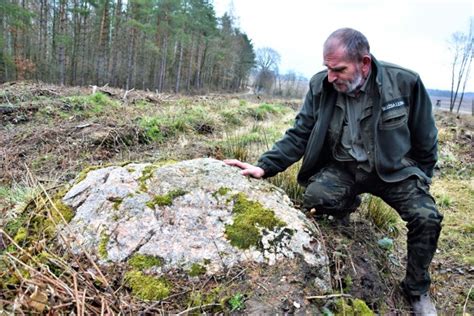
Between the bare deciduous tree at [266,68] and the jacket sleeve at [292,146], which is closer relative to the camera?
the jacket sleeve at [292,146]

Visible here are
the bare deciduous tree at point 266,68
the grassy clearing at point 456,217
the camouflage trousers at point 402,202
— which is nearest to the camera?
the camouflage trousers at point 402,202

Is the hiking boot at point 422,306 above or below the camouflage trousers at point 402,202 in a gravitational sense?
below

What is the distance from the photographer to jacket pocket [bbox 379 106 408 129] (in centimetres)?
221

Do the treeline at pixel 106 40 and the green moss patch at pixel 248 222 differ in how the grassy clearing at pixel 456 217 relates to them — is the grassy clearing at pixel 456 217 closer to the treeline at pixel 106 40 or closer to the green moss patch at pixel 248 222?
the green moss patch at pixel 248 222

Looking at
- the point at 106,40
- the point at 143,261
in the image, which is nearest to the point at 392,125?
the point at 143,261

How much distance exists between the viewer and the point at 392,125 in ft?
7.30

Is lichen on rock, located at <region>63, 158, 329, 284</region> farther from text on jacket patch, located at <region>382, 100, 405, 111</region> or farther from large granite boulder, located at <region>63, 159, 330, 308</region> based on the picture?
text on jacket patch, located at <region>382, 100, 405, 111</region>

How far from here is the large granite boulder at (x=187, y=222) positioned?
6.10ft

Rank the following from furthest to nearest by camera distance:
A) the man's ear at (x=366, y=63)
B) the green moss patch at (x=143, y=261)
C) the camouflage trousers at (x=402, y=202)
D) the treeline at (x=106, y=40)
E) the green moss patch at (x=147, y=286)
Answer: the treeline at (x=106, y=40) < the man's ear at (x=366, y=63) < the camouflage trousers at (x=402, y=202) < the green moss patch at (x=143, y=261) < the green moss patch at (x=147, y=286)

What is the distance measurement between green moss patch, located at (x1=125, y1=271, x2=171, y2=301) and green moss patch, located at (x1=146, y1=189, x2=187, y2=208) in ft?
1.41

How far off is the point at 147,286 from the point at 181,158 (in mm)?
2784

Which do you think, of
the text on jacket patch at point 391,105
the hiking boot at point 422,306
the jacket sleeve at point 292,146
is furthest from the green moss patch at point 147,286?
the text on jacket patch at point 391,105

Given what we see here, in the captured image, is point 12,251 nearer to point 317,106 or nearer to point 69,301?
A: point 69,301

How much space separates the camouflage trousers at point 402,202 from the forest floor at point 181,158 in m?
0.17
